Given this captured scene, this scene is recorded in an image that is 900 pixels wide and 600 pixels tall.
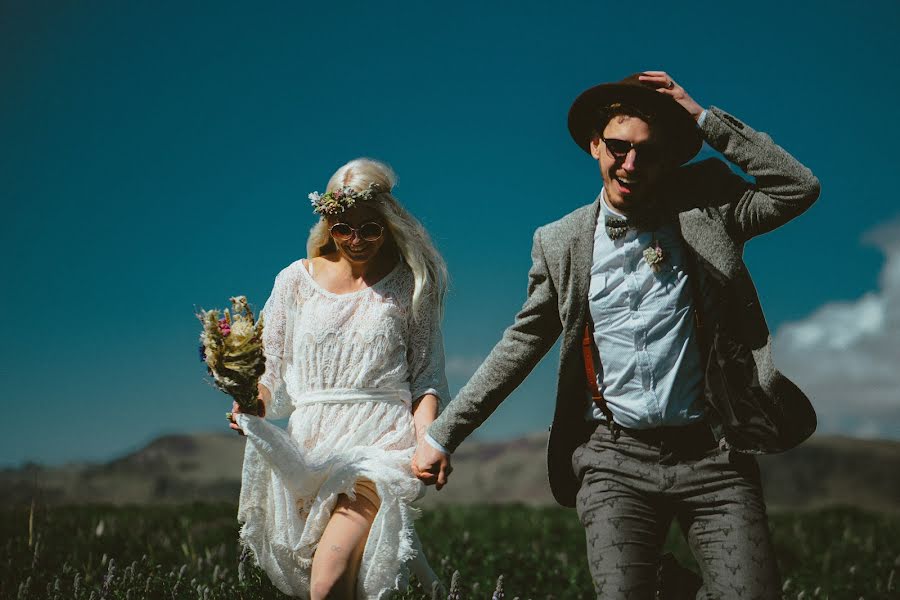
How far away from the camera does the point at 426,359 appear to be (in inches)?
218

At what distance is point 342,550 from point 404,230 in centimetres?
185

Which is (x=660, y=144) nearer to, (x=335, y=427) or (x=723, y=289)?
(x=723, y=289)

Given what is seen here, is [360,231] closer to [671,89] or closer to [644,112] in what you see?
[644,112]

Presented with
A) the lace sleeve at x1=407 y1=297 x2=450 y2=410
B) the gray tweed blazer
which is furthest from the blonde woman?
the gray tweed blazer

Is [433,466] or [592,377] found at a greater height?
[592,377]

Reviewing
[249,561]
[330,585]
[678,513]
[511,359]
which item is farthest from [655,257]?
[249,561]

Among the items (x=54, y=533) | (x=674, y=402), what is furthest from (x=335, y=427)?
(x=54, y=533)

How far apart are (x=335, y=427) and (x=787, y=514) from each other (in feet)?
33.3

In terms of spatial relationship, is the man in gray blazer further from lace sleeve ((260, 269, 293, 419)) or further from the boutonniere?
lace sleeve ((260, 269, 293, 419))

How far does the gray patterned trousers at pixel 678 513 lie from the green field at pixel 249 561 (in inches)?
73.7

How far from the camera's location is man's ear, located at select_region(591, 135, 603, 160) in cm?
445

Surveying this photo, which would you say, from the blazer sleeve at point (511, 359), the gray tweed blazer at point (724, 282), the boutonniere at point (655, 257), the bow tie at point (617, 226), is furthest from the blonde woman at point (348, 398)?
the boutonniere at point (655, 257)

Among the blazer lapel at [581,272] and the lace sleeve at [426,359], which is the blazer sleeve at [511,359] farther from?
the lace sleeve at [426,359]

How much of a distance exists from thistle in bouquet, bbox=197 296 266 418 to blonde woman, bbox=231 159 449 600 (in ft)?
0.97
